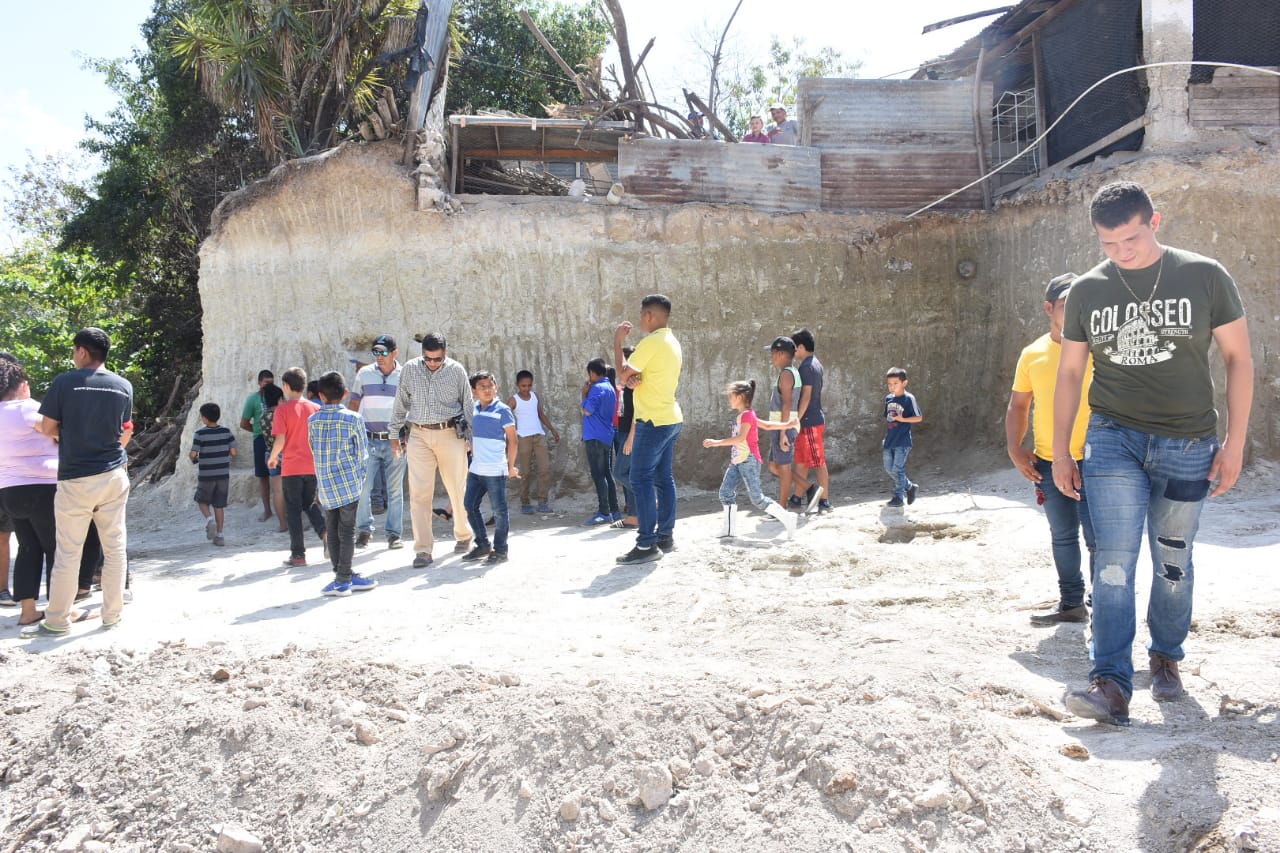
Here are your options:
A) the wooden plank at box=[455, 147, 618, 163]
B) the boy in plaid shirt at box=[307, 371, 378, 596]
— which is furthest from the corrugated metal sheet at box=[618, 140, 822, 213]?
the boy in plaid shirt at box=[307, 371, 378, 596]

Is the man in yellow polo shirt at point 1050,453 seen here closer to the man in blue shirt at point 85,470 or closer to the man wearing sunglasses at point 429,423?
the man wearing sunglasses at point 429,423

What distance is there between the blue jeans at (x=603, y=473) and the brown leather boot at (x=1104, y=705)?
6059mm

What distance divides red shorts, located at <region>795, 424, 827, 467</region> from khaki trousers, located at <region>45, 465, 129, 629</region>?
225 inches

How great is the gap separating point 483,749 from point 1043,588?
3489mm

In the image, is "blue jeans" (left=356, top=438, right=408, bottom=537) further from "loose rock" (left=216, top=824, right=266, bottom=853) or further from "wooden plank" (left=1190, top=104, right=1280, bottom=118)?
"wooden plank" (left=1190, top=104, right=1280, bottom=118)

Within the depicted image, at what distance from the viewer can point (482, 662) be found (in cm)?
437

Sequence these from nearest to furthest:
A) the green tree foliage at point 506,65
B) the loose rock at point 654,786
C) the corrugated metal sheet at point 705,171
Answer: the loose rock at point 654,786 → the corrugated metal sheet at point 705,171 → the green tree foliage at point 506,65

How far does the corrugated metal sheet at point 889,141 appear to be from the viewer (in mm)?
11680

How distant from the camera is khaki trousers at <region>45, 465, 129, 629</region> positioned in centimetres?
542

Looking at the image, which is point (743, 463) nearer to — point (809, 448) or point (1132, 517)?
point (809, 448)

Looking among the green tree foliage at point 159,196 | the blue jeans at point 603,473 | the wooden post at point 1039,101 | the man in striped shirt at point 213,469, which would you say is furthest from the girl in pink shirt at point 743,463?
the green tree foliage at point 159,196

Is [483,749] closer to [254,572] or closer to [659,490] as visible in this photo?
[659,490]

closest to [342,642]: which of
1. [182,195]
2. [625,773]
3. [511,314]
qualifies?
[625,773]

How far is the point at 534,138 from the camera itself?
11.9 metres
